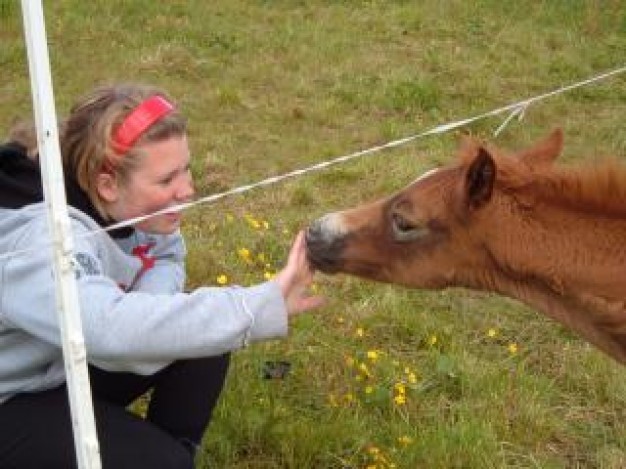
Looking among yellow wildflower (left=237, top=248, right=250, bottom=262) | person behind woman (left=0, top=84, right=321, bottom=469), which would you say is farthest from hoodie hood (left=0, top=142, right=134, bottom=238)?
yellow wildflower (left=237, top=248, right=250, bottom=262)

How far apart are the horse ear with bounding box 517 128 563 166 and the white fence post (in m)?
1.45

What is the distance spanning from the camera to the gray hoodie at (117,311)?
2.17 m

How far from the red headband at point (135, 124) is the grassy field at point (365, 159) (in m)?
1.21

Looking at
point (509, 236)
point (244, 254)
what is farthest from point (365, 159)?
point (509, 236)

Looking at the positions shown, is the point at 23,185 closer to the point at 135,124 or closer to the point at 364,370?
the point at 135,124

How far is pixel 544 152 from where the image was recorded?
292 cm

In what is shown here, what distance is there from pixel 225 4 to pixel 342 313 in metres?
6.10

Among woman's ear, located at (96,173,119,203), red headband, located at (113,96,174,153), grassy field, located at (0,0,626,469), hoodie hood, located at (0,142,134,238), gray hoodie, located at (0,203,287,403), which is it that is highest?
red headband, located at (113,96,174,153)

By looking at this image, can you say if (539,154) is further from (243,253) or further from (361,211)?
(243,253)

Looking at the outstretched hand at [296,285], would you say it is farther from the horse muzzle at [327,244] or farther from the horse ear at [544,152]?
the horse ear at [544,152]

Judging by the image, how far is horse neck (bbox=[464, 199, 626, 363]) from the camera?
2.71 meters

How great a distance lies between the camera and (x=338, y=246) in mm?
2949

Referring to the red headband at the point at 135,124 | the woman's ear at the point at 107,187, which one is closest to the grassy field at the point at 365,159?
the woman's ear at the point at 107,187

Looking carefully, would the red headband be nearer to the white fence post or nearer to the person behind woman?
the person behind woman
